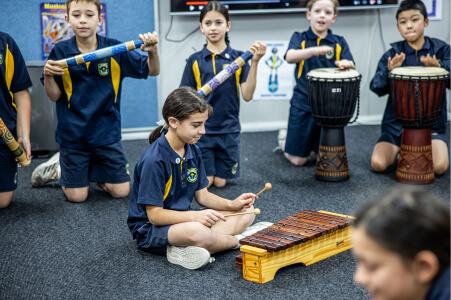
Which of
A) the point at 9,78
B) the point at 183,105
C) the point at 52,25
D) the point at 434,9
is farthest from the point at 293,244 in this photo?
the point at 434,9

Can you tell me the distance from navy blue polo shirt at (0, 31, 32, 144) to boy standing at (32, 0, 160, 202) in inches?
6.6

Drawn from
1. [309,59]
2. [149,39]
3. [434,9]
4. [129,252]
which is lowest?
[129,252]

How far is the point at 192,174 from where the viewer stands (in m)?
2.54

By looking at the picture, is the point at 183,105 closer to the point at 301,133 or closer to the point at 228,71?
the point at 228,71

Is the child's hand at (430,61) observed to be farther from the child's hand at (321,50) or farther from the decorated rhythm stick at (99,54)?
the decorated rhythm stick at (99,54)

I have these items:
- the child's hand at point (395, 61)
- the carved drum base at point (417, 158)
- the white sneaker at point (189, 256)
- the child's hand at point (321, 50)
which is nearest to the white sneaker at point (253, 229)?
the white sneaker at point (189, 256)

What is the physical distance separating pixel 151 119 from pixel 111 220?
2016mm

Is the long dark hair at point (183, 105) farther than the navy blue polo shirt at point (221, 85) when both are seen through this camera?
No

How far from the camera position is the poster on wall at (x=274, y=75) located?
16.3ft

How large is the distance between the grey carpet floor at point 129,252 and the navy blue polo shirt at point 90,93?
0.39 metres

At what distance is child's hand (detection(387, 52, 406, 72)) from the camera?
362 cm

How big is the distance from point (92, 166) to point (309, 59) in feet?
5.48

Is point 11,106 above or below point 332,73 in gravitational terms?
below

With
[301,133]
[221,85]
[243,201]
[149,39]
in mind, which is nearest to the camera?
[243,201]
